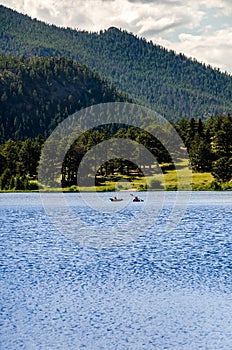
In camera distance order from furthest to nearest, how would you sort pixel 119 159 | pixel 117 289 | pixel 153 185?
pixel 119 159, pixel 153 185, pixel 117 289

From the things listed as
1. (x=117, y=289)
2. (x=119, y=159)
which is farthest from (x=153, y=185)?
(x=117, y=289)

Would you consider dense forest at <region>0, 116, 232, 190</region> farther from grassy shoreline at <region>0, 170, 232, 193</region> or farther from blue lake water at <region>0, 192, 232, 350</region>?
blue lake water at <region>0, 192, 232, 350</region>

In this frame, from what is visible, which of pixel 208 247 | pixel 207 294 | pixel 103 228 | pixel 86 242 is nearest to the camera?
pixel 207 294

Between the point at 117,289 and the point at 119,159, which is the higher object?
the point at 119,159

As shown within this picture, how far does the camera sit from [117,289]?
115ft

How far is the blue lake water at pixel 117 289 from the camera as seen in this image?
25.5 meters

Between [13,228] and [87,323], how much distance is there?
45.7m

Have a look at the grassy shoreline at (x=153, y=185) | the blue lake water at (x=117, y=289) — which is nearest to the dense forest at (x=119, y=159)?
the grassy shoreline at (x=153, y=185)

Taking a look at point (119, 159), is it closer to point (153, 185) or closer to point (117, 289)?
point (153, 185)

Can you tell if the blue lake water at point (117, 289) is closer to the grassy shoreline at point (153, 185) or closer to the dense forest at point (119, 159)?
the grassy shoreline at point (153, 185)

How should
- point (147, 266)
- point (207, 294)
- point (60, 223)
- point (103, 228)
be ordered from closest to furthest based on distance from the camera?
1. point (207, 294)
2. point (147, 266)
3. point (103, 228)
4. point (60, 223)

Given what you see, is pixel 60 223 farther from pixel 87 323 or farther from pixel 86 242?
pixel 87 323

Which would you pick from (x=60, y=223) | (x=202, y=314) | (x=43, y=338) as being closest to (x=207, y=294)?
(x=202, y=314)

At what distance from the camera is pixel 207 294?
33375 mm
